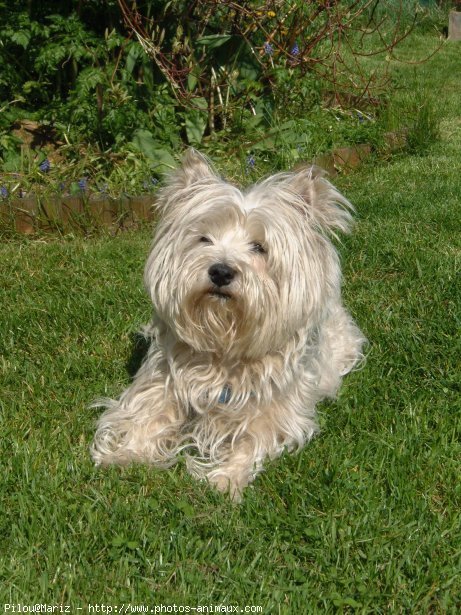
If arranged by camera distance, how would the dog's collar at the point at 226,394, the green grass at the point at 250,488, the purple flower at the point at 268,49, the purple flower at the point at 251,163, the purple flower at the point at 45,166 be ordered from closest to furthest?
the green grass at the point at 250,488 < the dog's collar at the point at 226,394 < the purple flower at the point at 45,166 < the purple flower at the point at 251,163 < the purple flower at the point at 268,49

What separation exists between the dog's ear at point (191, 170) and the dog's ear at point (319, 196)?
0.36 metres

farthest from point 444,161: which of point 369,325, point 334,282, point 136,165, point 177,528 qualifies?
point 177,528

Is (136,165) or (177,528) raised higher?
(177,528)

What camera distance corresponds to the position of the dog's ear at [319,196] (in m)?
3.09

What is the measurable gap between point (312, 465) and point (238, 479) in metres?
0.30

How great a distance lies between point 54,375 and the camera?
378 cm

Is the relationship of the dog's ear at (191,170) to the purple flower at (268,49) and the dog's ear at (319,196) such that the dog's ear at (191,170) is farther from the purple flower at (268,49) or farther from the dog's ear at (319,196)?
the purple flower at (268,49)

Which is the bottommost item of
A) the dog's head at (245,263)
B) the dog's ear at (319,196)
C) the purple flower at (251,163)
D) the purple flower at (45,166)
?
the purple flower at (45,166)

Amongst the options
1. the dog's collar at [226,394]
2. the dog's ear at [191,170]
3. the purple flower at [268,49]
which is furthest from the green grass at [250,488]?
the purple flower at [268,49]

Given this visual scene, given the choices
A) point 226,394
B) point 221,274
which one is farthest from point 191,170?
point 226,394

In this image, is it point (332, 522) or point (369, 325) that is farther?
point (369, 325)

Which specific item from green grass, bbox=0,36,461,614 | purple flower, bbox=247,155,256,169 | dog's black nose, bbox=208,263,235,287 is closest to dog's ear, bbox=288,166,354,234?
dog's black nose, bbox=208,263,235,287

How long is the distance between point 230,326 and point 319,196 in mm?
651

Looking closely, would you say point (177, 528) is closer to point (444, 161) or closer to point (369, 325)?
point (369, 325)
